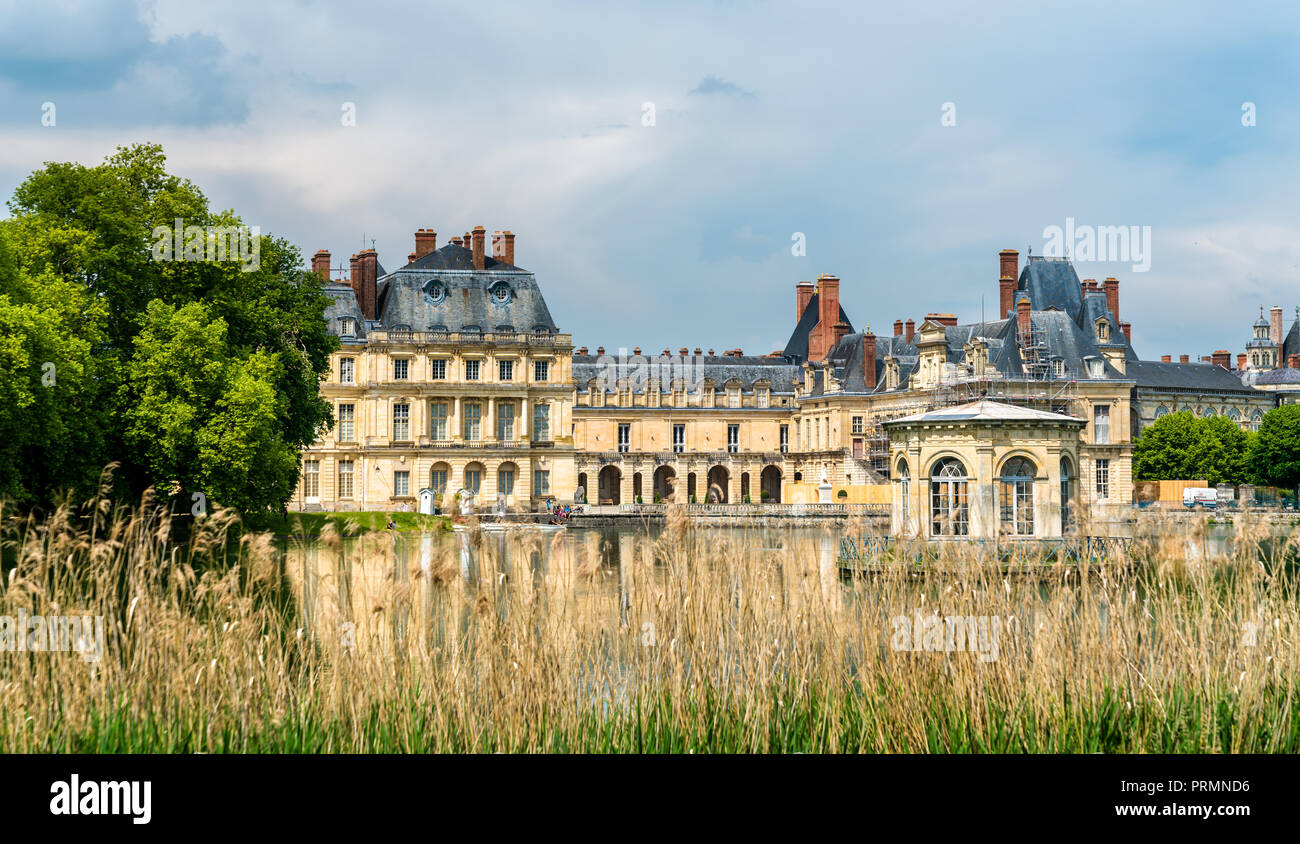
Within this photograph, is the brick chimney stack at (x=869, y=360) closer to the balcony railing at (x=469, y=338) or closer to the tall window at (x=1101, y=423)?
the tall window at (x=1101, y=423)

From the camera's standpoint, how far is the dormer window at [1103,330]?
66625 millimetres

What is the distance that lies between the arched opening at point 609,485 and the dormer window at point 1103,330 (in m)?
24.9

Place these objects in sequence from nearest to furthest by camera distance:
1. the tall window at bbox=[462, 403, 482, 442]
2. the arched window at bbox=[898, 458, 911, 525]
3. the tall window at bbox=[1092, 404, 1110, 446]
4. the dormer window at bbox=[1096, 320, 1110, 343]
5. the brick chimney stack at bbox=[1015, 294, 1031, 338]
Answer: the arched window at bbox=[898, 458, 911, 525]
the tall window at bbox=[462, 403, 482, 442]
the brick chimney stack at bbox=[1015, 294, 1031, 338]
the tall window at bbox=[1092, 404, 1110, 446]
the dormer window at bbox=[1096, 320, 1110, 343]

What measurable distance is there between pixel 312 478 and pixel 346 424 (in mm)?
2755

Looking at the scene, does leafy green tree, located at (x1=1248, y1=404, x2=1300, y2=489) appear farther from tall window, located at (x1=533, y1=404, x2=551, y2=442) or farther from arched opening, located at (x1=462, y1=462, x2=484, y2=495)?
arched opening, located at (x1=462, y1=462, x2=484, y2=495)

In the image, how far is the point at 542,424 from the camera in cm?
Answer: 6116

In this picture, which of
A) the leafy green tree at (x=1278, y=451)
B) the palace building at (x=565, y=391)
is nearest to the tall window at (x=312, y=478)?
the palace building at (x=565, y=391)

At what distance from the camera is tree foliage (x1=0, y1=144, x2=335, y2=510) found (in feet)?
77.6

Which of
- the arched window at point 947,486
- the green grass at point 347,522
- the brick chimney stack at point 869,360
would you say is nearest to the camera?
the arched window at point 947,486

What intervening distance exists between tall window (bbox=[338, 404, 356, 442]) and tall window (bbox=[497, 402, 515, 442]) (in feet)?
20.9

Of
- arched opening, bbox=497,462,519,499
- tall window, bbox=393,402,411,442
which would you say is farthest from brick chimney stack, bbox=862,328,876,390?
tall window, bbox=393,402,411,442

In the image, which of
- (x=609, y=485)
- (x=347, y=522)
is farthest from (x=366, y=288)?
(x=347, y=522)

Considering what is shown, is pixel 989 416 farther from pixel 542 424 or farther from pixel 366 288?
pixel 366 288
